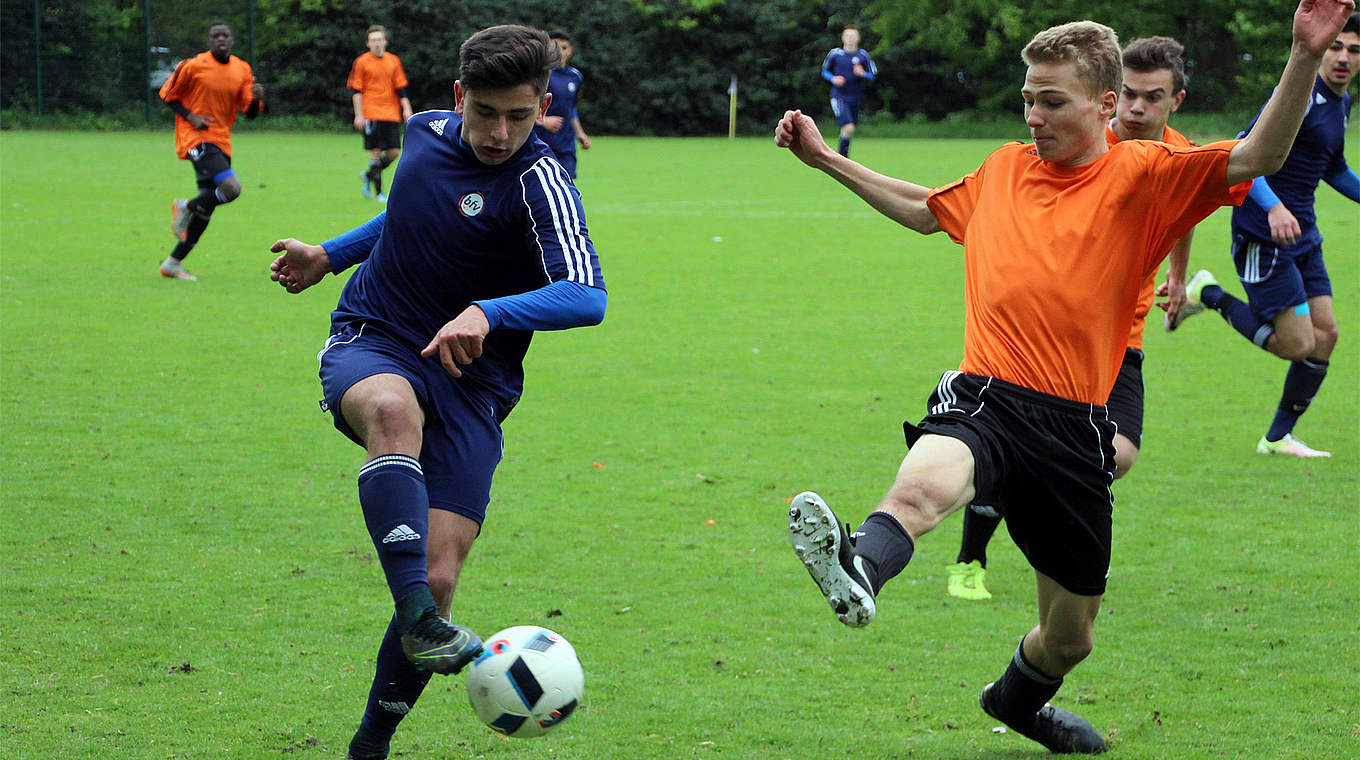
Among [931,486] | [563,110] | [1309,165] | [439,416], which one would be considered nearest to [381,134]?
[563,110]

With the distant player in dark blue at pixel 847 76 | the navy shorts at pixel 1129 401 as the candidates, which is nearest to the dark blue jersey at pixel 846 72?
the distant player in dark blue at pixel 847 76

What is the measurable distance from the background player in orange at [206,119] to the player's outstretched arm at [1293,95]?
11.1 meters

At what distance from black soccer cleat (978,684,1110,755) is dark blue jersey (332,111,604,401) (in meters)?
2.01

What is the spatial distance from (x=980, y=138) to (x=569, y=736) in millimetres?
38644

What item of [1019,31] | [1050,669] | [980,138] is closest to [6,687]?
[1050,669]

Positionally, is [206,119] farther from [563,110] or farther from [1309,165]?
[1309,165]

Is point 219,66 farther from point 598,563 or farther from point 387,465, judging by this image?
point 387,465

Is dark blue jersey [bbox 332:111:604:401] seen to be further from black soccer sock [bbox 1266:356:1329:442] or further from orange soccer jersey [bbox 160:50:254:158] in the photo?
orange soccer jersey [bbox 160:50:254:158]

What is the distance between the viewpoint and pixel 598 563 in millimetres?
6285

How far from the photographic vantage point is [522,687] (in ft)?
12.8

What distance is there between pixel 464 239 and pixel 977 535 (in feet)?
8.99

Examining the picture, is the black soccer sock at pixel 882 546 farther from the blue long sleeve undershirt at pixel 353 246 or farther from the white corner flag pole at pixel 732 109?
the white corner flag pole at pixel 732 109

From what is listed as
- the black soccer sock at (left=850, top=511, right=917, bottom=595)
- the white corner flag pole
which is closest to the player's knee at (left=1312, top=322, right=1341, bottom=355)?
the black soccer sock at (left=850, top=511, right=917, bottom=595)

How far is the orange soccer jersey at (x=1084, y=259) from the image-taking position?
4.05 m
